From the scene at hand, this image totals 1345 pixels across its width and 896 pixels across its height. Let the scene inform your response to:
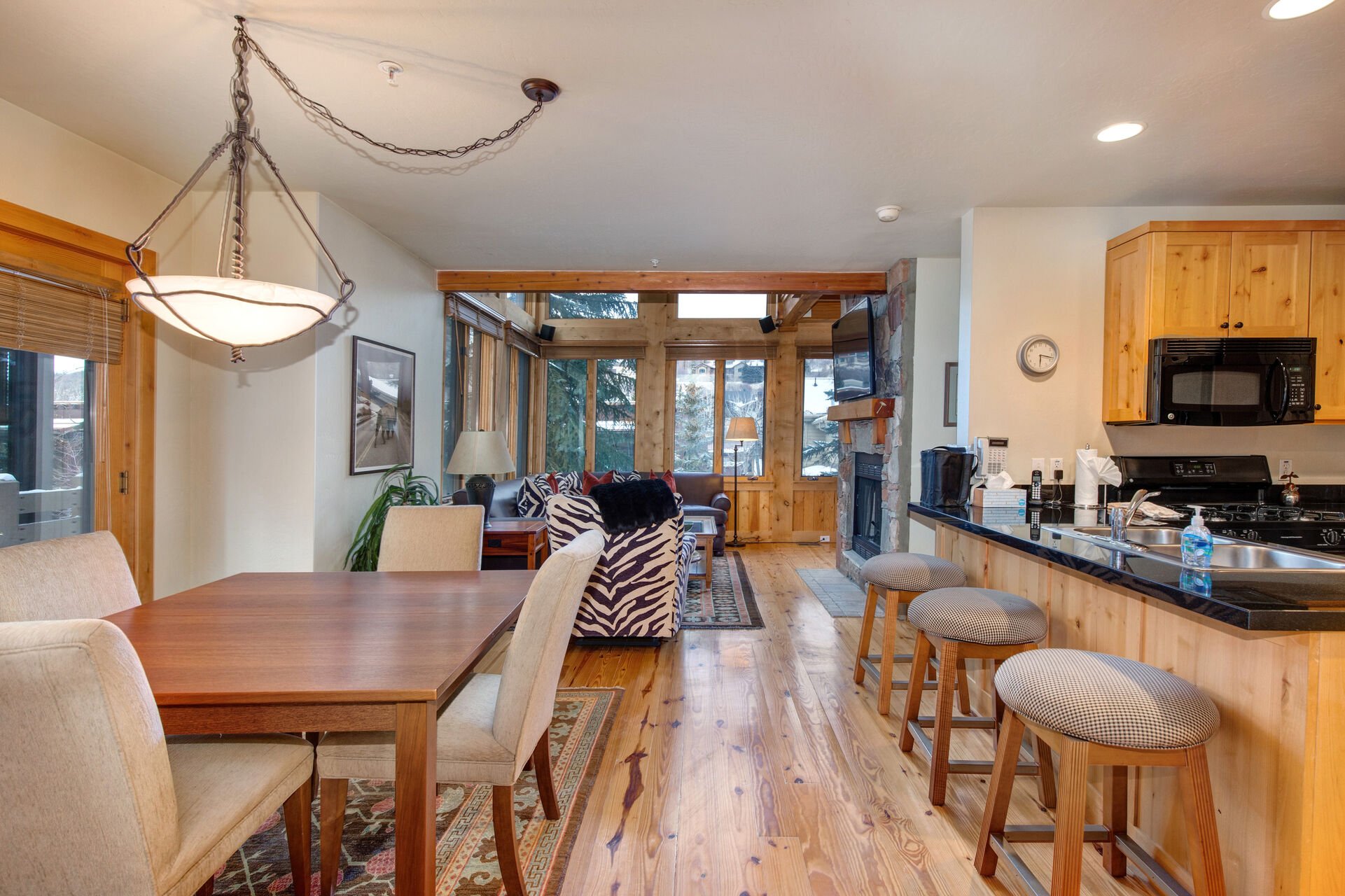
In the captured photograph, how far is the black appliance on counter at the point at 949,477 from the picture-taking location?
3070 mm

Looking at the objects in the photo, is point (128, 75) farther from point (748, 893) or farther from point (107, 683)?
point (748, 893)

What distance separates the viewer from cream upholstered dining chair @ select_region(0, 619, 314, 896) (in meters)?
1.00

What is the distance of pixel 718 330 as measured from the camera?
7.94m

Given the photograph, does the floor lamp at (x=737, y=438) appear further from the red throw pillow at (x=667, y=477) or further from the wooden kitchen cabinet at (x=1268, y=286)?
the wooden kitchen cabinet at (x=1268, y=286)

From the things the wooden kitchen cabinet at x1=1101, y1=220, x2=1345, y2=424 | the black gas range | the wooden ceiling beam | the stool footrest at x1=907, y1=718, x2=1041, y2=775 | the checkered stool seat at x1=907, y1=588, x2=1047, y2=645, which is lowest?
the stool footrest at x1=907, y1=718, x2=1041, y2=775

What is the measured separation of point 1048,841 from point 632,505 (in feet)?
7.62

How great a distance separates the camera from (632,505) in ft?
11.9

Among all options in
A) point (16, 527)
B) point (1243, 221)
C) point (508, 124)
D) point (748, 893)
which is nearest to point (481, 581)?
point (748, 893)

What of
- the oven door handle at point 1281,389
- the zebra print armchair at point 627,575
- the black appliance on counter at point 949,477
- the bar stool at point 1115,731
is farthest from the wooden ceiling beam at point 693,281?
the bar stool at point 1115,731

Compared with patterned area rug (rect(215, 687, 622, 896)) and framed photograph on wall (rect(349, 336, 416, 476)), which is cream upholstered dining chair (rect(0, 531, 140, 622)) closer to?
patterned area rug (rect(215, 687, 622, 896))

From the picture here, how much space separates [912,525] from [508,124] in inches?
138

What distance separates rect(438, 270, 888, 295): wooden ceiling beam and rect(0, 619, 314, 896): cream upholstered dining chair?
13.8 feet

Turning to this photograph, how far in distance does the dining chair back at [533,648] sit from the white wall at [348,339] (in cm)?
244

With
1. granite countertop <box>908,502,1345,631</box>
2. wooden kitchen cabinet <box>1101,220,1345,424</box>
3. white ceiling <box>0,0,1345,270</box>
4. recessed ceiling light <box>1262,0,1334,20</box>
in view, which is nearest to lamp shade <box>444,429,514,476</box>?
white ceiling <box>0,0,1345,270</box>
